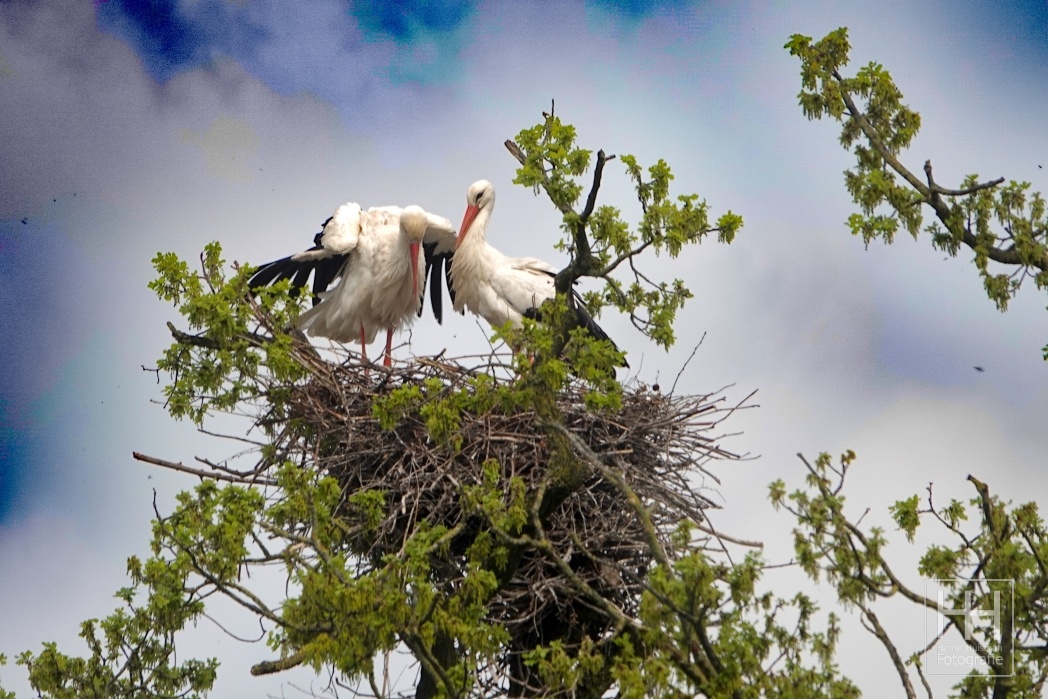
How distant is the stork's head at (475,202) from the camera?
35.3 ft

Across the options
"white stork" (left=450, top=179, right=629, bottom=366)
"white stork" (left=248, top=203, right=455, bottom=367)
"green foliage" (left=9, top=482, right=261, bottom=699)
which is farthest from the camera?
"white stork" (left=248, top=203, right=455, bottom=367)

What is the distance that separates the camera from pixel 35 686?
7.67 metres

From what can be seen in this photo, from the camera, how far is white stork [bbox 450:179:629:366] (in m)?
10.4

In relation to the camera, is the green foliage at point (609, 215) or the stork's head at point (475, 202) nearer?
the green foliage at point (609, 215)

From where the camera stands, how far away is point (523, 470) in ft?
26.7

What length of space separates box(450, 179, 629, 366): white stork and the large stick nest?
1.80 m

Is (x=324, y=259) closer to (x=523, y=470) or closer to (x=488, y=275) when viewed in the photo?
(x=488, y=275)

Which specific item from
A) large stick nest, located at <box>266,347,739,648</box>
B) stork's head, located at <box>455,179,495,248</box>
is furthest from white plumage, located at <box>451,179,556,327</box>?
large stick nest, located at <box>266,347,739,648</box>

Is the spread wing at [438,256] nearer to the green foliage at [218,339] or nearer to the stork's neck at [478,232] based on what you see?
the stork's neck at [478,232]

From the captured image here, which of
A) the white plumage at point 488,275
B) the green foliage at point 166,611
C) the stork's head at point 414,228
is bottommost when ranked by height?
the green foliage at point 166,611

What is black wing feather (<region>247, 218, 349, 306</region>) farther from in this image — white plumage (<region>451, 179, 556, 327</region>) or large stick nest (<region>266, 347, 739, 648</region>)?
large stick nest (<region>266, 347, 739, 648</region>)

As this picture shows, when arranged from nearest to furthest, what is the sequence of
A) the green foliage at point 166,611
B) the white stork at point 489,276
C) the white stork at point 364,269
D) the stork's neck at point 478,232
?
1. the green foliage at point 166,611
2. the white stork at point 489,276
3. the stork's neck at point 478,232
4. the white stork at point 364,269

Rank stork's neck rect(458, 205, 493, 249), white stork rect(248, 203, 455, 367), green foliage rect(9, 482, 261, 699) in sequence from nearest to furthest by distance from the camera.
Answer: green foliage rect(9, 482, 261, 699) → stork's neck rect(458, 205, 493, 249) → white stork rect(248, 203, 455, 367)

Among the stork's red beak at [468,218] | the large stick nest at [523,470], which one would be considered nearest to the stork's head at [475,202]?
the stork's red beak at [468,218]
